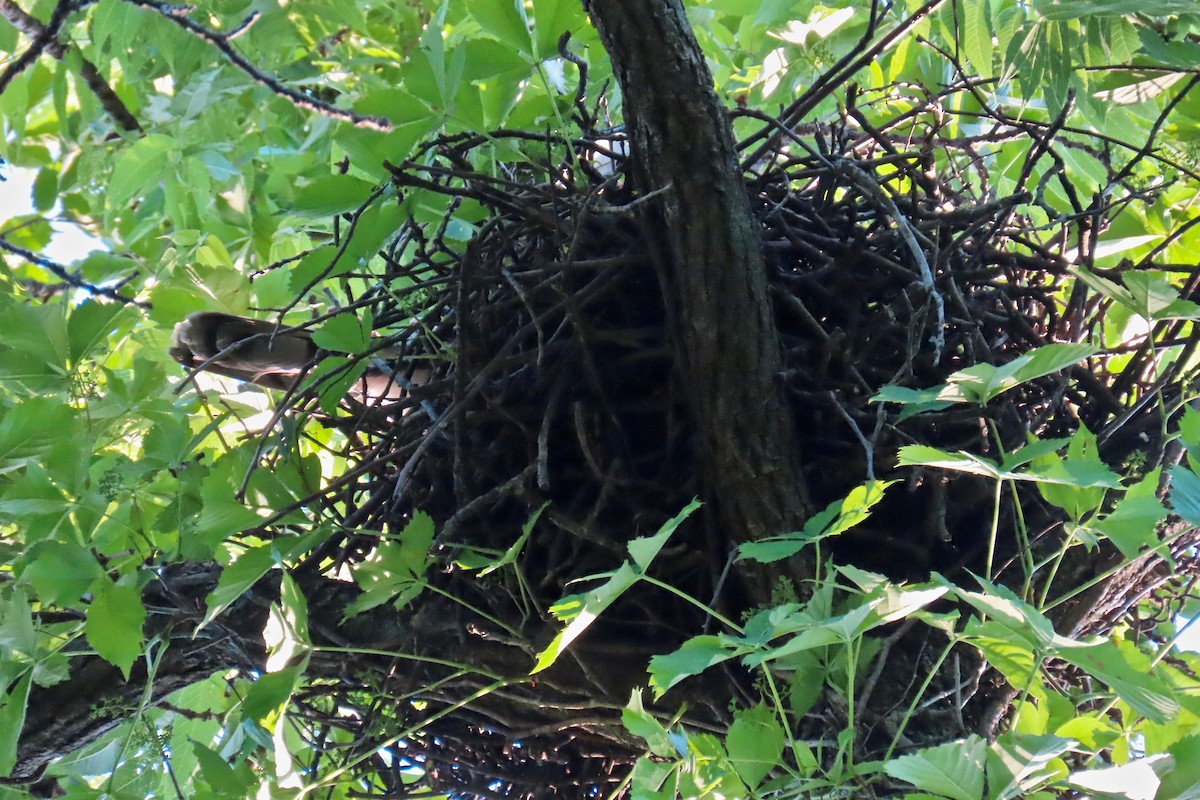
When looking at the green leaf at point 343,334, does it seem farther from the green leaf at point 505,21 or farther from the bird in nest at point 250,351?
the green leaf at point 505,21

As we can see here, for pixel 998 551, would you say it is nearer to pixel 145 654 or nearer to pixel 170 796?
pixel 145 654

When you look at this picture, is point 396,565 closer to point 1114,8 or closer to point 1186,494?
point 1186,494

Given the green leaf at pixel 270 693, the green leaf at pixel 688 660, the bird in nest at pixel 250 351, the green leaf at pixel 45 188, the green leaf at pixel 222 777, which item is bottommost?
the green leaf at pixel 222 777

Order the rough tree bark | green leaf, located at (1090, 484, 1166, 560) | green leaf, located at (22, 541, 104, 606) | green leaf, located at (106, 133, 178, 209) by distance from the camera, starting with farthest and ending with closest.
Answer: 1. green leaf, located at (106, 133, 178, 209)
2. green leaf, located at (22, 541, 104, 606)
3. the rough tree bark
4. green leaf, located at (1090, 484, 1166, 560)

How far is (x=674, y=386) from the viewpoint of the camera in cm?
69

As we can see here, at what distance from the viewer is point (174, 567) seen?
2.64 feet

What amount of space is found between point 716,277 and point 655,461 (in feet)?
0.51

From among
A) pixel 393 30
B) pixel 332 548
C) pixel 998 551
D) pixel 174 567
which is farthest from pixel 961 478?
pixel 393 30

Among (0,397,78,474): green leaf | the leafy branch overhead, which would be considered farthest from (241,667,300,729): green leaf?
(0,397,78,474): green leaf

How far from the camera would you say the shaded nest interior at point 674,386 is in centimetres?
66

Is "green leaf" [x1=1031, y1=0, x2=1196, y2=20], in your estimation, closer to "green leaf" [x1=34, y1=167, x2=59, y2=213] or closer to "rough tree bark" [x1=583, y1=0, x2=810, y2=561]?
"rough tree bark" [x1=583, y1=0, x2=810, y2=561]

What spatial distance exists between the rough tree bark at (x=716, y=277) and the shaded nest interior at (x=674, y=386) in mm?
27

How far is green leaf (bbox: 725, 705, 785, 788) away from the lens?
527 mm

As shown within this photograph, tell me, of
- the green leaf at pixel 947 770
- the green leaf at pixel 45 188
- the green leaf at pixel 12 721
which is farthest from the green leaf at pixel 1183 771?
the green leaf at pixel 45 188
